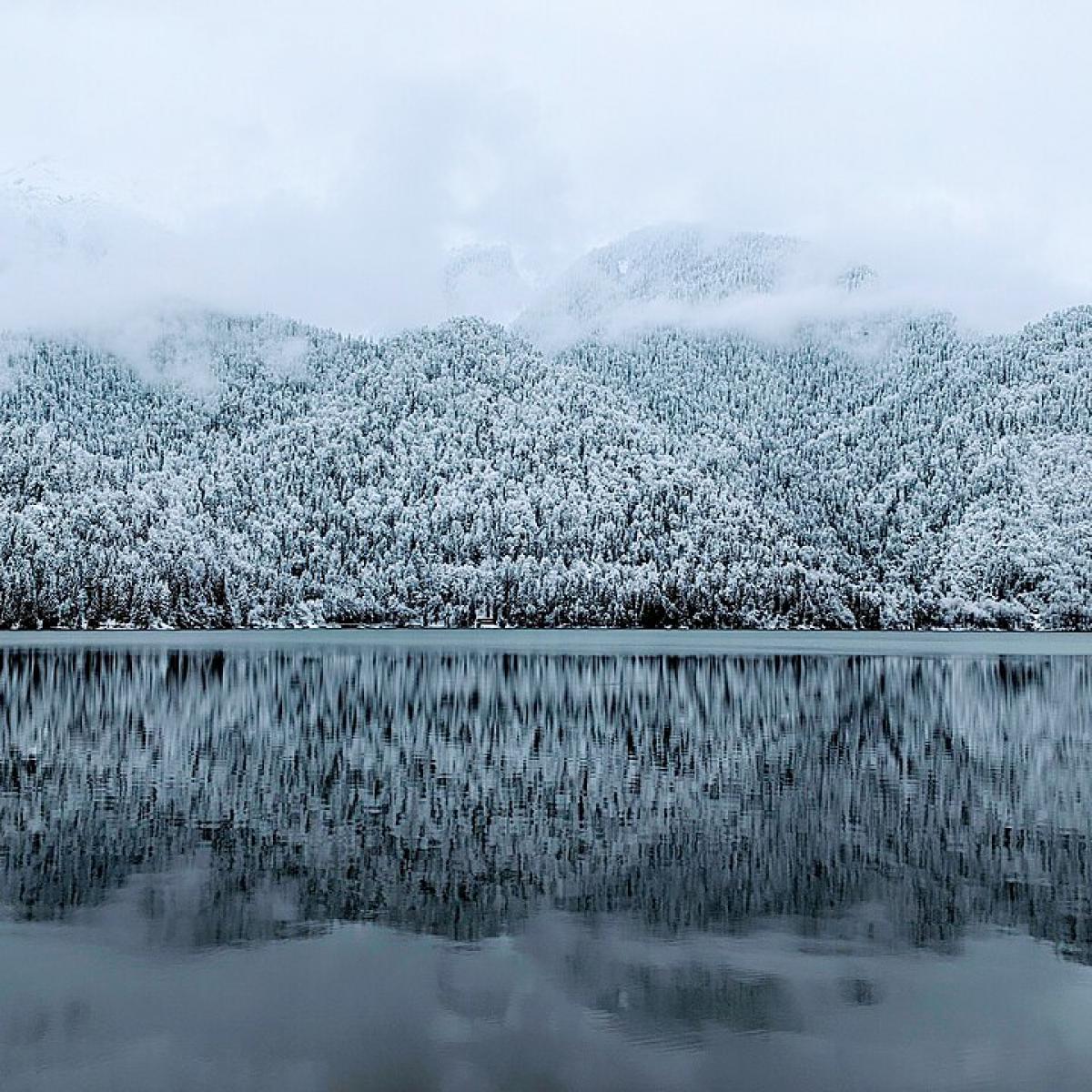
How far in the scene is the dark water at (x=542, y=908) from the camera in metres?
21.0

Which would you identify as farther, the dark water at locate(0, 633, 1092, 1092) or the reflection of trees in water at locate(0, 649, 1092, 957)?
the reflection of trees in water at locate(0, 649, 1092, 957)

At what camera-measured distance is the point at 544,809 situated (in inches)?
1718

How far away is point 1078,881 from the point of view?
32844 mm

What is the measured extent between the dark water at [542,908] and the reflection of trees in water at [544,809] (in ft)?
0.62

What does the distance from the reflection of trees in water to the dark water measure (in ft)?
0.62

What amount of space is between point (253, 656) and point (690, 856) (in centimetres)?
13002

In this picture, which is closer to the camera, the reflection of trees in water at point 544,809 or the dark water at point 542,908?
the dark water at point 542,908

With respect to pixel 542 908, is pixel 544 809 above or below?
below

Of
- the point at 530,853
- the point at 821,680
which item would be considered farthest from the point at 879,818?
the point at 821,680

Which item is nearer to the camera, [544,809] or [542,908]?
[542,908]

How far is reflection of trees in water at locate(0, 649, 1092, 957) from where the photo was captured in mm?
31109

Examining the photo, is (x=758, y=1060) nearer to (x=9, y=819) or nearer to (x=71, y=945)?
(x=71, y=945)

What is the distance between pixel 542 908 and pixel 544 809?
13366 millimetres

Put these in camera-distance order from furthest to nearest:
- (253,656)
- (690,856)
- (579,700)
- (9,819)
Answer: (253,656) → (579,700) → (9,819) → (690,856)
